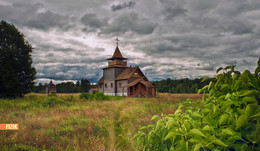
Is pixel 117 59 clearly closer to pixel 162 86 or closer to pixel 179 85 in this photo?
pixel 179 85

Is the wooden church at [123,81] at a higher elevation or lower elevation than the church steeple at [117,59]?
lower

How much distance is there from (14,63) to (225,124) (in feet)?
73.7

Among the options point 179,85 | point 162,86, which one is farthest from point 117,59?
point 162,86

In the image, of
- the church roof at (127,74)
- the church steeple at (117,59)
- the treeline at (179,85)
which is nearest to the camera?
the church roof at (127,74)

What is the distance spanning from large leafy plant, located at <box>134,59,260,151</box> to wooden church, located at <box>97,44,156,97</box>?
97.0ft

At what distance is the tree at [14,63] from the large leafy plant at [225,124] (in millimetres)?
21019

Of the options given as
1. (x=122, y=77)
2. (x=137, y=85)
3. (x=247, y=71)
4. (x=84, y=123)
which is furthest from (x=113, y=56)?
(x=247, y=71)

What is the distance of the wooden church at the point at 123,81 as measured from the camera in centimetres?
3249

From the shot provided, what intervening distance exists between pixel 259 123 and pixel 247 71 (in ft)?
2.10

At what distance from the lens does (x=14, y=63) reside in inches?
732

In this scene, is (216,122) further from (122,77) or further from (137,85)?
(122,77)

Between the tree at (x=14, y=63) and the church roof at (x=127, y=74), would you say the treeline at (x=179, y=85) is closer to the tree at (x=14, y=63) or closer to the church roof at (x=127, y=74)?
the church roof at (x=127, y=74)
